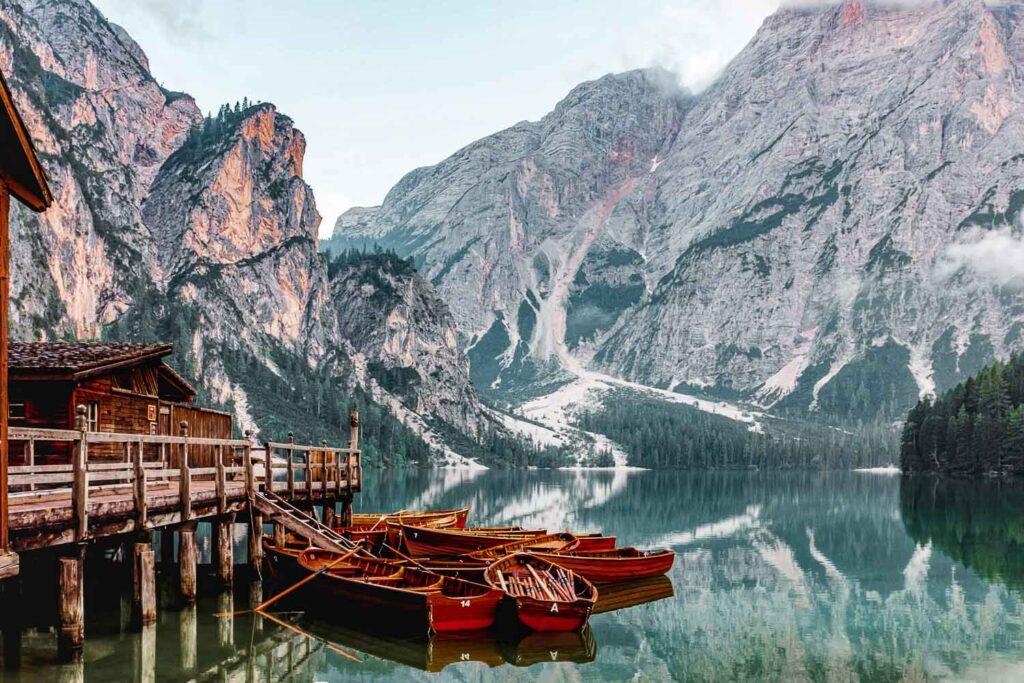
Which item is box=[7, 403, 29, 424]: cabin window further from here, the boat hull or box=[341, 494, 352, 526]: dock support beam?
box=[341, 494, 352, 526]: dock support beam

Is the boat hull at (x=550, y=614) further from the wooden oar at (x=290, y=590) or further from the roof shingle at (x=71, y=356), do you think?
the roof shingle at (x=71, y=356)

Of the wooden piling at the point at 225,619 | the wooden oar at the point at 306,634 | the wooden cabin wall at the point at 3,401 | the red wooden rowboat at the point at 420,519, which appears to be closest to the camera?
the wooden cabin wall at the point at 3,401

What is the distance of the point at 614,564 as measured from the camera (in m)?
42.4

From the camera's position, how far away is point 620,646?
30.9m

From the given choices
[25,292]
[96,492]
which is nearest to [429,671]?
[96,492]

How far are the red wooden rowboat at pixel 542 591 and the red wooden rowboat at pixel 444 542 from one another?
704 cm

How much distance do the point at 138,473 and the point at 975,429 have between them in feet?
483

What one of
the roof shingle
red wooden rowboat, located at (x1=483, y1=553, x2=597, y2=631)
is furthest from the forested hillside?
the roof shingle

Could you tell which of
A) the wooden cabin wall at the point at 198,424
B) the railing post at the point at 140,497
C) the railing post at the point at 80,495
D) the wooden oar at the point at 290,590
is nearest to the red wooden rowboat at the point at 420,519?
the wooden cabin wall at the point at 198,424

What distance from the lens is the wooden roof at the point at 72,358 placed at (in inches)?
1284

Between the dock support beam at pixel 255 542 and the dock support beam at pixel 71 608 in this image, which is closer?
the dock support beam at pixel 71 608

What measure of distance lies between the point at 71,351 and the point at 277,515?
31.8 ft

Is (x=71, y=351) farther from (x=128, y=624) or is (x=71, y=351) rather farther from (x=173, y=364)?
(x=173, y=364)

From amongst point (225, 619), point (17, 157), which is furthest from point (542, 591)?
point (17, 157)
